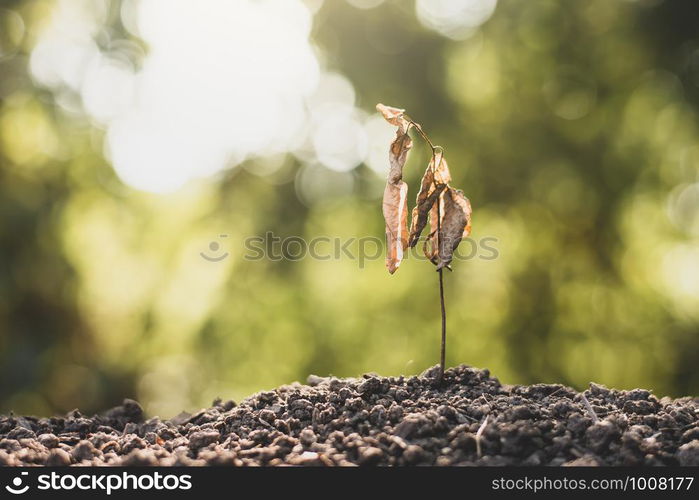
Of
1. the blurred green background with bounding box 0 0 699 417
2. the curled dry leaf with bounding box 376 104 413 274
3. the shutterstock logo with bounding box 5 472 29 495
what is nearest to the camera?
the shutterstock logo with bounding box 5 472 29 495

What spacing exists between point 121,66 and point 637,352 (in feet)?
22.0

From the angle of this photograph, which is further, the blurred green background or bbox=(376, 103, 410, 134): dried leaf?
the blurred green background

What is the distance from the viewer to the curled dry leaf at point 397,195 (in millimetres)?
2490

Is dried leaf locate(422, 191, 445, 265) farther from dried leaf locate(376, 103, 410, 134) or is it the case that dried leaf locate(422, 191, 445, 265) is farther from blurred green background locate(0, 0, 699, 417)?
blurred green background locate(0, 0, 699, 417)

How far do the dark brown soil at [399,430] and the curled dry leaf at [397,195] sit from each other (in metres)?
0.53

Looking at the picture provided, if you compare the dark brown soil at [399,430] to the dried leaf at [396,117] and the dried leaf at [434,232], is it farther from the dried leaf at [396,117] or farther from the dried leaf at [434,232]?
the dried leaf at [396,117]

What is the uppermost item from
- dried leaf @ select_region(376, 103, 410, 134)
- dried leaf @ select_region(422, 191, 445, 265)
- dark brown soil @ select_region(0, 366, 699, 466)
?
dried leaf @ select_region(376, 103, 410, 134)

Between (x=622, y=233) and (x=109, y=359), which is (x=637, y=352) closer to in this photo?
(x=622, y=233)

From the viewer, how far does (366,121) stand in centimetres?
802
